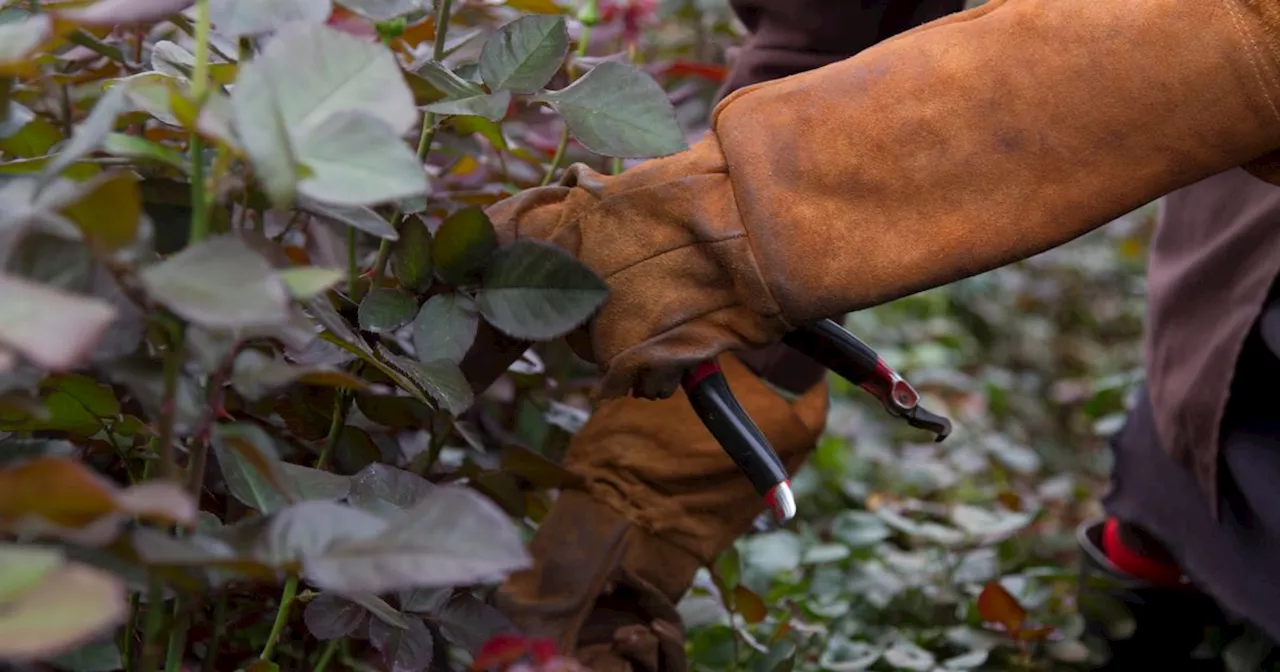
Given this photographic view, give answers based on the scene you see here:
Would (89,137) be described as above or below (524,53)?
above

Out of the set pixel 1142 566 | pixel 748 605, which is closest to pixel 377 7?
pixel 748 605

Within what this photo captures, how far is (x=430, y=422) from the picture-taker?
115 centimetres

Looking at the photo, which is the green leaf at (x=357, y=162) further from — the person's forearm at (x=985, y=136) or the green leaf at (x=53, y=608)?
the person's forearm at (x=985, y=136)

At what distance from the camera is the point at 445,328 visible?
35.9 inches

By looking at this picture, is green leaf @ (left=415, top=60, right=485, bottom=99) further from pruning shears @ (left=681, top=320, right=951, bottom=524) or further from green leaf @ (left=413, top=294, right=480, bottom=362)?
pruning shears @ (left=681, top=320, right=951, bottom=524)

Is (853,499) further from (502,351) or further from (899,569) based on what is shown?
(502,351)

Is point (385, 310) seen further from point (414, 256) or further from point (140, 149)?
point (140, 149)

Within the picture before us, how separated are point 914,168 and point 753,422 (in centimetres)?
25

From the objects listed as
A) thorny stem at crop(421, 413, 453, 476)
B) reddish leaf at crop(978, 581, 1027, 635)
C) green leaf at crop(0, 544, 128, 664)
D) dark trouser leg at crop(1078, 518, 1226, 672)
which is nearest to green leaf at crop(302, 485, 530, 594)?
green leaf at crop(0, 544, 128, 664)

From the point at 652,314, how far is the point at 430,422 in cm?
27

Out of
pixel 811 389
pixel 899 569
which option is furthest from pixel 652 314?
pixel 899 569

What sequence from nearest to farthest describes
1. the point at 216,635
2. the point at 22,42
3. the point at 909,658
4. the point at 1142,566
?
the point at 22,42, the point at 216,635, the point at 909,658, the point at 1142,566

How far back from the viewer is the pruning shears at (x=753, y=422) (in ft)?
3.28

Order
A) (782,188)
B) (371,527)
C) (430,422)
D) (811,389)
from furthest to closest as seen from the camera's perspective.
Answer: (811,389), (430,422), (782,188), (371,527)
